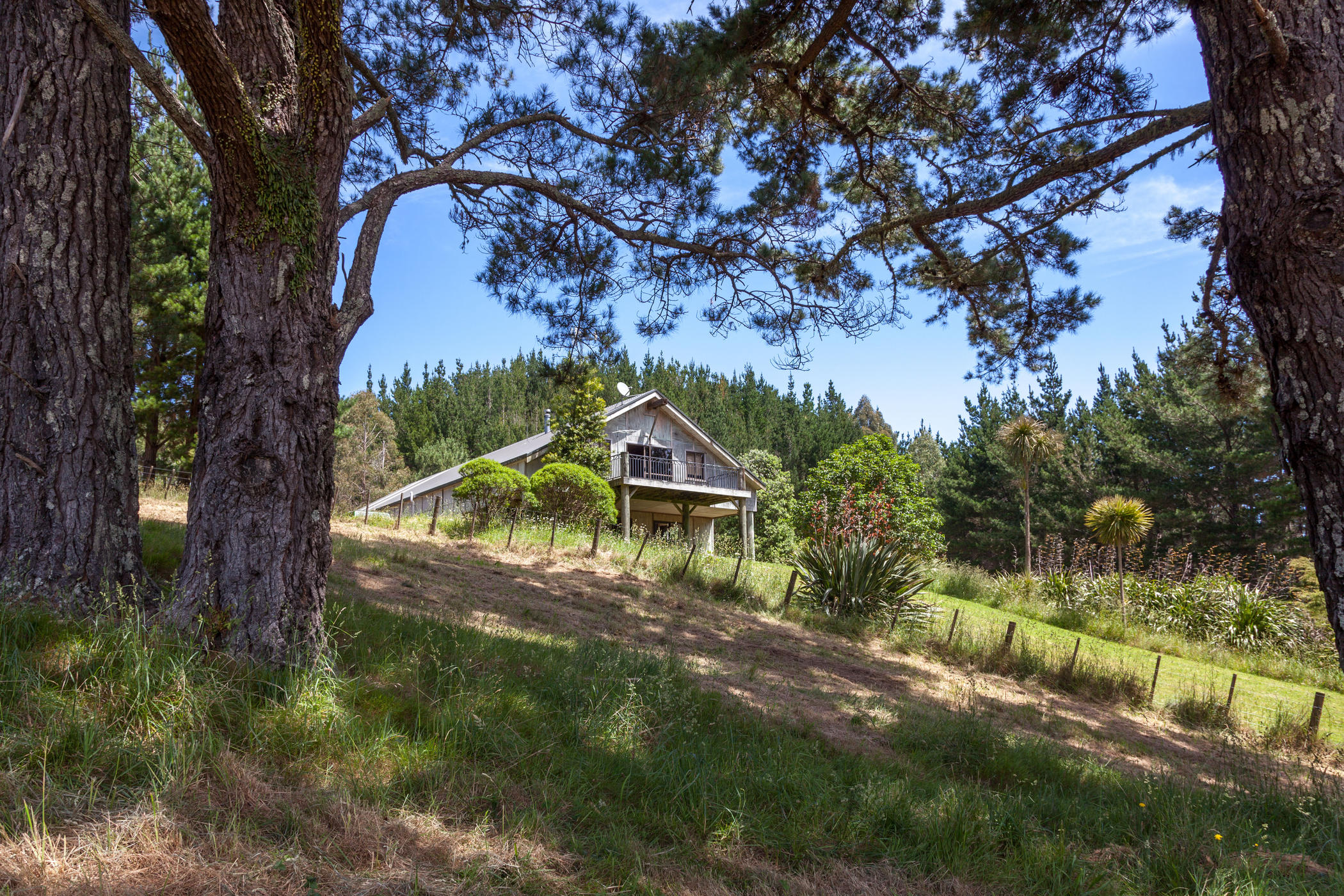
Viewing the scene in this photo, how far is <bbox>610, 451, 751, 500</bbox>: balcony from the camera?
78.7 ft

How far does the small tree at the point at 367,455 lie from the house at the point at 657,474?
773cm

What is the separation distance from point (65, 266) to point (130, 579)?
164cm

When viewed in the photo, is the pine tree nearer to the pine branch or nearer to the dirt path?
the dirt path

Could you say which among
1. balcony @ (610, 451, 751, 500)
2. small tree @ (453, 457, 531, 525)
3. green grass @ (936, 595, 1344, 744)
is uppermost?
balcony @ (610, 451, 751, 500)

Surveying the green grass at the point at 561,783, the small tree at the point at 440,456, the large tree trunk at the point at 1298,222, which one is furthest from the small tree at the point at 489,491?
the small tree at the point at 440,456

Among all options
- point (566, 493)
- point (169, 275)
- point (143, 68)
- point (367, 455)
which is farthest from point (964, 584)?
point (367, 455)

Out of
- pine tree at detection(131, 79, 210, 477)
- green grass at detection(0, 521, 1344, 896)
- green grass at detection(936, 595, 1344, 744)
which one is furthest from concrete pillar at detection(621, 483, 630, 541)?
green grass at detection(0, 521, 1344, 896)

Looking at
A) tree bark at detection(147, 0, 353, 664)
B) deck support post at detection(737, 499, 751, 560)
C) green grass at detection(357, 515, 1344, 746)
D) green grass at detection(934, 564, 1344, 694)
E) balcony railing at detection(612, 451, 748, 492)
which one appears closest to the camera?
tree bark at detection(147, 0, 353, 664)

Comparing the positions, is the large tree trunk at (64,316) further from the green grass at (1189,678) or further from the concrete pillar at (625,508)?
the concrete pillar at (625,508)

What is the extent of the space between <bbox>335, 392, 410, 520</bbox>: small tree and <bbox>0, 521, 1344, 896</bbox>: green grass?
33094mm

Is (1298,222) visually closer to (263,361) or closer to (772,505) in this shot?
(263,361)

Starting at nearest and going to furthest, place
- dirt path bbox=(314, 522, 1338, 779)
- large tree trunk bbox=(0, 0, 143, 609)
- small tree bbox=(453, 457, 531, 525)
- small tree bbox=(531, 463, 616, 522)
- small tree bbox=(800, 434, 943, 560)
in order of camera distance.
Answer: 1. large tree trunk bbox=(0, 0, 143, 609)
2. dirt path bbox=(314, 522, 1338, 779)
3. small tree bbox=(453, 457, 531, 525)
4. small tree bbox=(531, 463, 616, 522)
5. small tree bbox=(800, 434, 943, 560)

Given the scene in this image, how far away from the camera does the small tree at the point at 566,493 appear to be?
17234 mm

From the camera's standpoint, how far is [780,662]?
733cm
